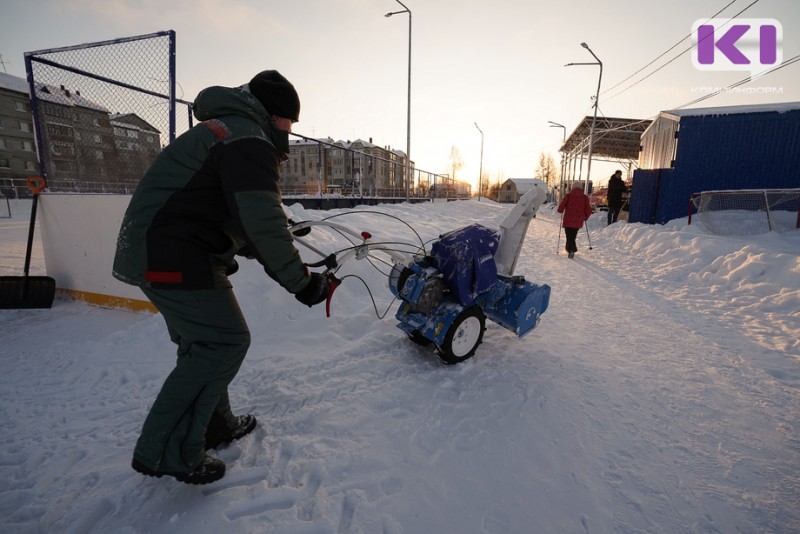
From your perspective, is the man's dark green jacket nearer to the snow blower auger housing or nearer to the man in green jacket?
the man in green jacket

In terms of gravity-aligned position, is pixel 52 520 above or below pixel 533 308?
below

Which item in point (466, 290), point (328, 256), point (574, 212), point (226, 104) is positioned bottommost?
point (466, 290)

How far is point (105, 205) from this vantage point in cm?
486

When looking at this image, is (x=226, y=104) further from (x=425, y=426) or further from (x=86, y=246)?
(x=86, y=246)

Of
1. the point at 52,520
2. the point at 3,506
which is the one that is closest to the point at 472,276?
the point at 52,520

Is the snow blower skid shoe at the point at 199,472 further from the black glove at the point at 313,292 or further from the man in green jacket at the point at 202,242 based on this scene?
the black glove at the point at 313,292

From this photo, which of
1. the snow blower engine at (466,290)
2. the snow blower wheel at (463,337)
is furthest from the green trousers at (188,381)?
the snow blower wheel at (463,337)

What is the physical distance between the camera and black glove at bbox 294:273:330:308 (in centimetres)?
188

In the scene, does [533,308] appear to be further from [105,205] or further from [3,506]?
[105,205]

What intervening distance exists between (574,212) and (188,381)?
8977 millimetres

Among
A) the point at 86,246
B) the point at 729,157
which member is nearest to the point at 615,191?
the point at 729,157

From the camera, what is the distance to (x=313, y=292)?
6.23 feet

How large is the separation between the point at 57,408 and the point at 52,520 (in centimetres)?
132

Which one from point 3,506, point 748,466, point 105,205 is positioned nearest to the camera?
point 3,506
